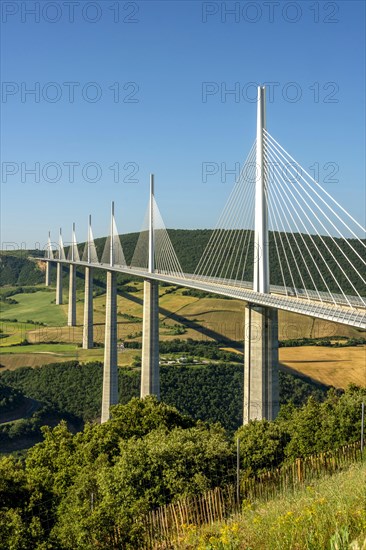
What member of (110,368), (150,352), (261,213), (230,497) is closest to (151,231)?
(150,352)

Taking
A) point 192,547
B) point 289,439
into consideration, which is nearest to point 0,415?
point 289,439

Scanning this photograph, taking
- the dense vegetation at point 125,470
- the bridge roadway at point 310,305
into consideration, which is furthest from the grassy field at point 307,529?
the bridge roadway at point 310,305

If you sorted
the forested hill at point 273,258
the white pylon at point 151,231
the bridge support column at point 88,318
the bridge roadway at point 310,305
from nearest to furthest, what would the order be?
the bridge roadway at point 310,305, the forested hill at point 273,258, the white pylon at point 151,231, the bridge support column at point 88,318

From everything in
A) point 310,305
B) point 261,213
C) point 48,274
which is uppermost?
point 261,213

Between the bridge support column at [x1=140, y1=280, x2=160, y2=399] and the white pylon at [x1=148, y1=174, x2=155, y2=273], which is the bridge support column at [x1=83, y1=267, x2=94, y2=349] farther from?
the bridge support column at [x1=140, y1=280, x2=160, y2=399]

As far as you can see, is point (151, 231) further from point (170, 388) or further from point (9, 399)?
point (9, 399)

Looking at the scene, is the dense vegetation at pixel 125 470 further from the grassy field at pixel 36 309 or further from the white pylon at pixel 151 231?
the grassy field at pixel 36 309
